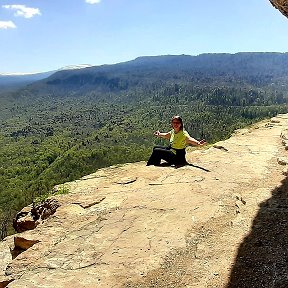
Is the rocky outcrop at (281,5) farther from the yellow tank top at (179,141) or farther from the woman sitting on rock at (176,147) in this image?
the yellow tank top at (179,141)


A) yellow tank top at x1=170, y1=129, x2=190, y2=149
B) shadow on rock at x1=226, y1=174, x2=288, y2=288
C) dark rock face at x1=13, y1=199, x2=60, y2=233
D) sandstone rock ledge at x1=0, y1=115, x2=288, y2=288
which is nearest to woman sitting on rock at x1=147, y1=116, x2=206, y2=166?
yellow tank top at x1=170, y1=129, x2=190, y2=149

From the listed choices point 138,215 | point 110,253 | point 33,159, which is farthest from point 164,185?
point 33,159

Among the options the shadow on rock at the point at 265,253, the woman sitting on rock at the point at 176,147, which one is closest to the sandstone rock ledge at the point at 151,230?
the shadow on rock at the point at 265,253

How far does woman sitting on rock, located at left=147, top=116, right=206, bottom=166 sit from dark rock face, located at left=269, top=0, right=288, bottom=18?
5.09m

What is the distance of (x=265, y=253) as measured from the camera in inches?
308

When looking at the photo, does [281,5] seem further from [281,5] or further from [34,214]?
[34,214]

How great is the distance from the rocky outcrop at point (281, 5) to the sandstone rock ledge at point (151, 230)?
17.4 feet

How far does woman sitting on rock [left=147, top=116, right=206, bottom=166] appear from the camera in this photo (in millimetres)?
14438

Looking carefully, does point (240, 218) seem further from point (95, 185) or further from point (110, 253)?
point (95, 185)

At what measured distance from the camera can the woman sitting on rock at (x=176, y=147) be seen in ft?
47.4

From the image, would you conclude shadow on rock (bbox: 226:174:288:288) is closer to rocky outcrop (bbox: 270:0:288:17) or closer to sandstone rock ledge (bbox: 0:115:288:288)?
sandstone rock ledge (bbox: 0:115:288:288)

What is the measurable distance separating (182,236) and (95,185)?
5.44 m

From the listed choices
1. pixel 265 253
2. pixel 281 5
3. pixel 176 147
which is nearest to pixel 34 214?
pixel 176 147

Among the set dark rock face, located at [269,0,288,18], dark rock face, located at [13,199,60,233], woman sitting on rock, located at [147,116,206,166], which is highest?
dark rock face, located at [269,0,288,18]
